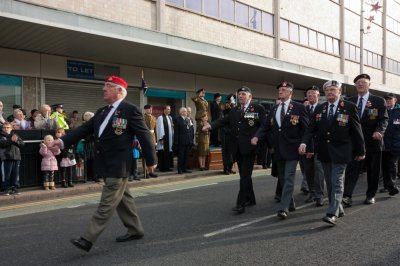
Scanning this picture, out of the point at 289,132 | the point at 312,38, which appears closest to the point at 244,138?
the point at 289,132

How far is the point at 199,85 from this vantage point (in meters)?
19.9

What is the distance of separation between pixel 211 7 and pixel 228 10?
52.7 inches

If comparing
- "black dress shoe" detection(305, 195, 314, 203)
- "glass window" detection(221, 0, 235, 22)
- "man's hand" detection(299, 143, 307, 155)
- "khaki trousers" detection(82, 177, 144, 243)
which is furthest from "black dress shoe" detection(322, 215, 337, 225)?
"glass window" detection(221, 0, 235, 22)

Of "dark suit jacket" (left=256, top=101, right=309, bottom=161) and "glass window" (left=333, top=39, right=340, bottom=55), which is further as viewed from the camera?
"glass window" (left=333, top=39, right=340, bottom=55)

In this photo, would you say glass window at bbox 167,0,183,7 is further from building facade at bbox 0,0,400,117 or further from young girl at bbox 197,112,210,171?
young girl at bbox 197,112,210,171

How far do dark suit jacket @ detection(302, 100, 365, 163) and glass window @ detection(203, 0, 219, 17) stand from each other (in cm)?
1294

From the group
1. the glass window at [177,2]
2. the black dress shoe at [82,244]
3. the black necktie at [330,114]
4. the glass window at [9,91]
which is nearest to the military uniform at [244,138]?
the black necktie at [330,114]

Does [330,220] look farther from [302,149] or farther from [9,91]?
[9,91]

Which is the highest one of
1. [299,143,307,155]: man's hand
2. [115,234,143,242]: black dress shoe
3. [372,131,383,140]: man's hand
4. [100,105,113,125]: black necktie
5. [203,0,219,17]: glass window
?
[203,0,219,17]: glass window

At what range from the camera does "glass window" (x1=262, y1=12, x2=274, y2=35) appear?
906 inches

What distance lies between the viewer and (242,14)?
21.2m

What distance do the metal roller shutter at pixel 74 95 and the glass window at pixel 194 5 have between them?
500 centimetres

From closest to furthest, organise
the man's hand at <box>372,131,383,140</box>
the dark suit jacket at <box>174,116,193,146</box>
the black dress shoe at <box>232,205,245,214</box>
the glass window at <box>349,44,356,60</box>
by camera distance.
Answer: the black dress shoe at <box>232,205,245,214</box> < the man's hand at <box>372,131,383,140</box> < the dark suit jacket at <box>174,116,193,146</box> < the glass window at <box>349,44,356,60</box>

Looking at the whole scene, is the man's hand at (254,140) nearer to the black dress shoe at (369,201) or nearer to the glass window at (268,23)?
the black dress shoe at (369,201)
